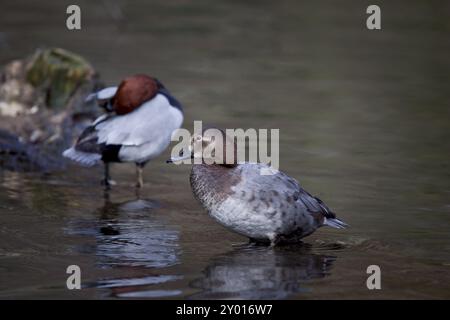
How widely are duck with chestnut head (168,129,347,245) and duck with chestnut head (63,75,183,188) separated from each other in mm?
1893

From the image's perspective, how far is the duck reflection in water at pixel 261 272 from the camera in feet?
18.7

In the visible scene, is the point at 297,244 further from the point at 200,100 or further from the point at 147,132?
the point at 200,100

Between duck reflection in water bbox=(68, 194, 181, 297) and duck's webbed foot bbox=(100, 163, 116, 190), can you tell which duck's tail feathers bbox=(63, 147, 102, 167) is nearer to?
duck's webbed foot bbox=(100, 163, 116, 190)

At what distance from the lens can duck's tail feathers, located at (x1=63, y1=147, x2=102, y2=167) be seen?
333 inches

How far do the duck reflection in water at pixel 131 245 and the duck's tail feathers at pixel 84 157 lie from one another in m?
0.43

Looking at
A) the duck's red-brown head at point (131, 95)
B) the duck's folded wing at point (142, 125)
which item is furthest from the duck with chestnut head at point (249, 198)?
the duck's red-brown head at point (131, 95)

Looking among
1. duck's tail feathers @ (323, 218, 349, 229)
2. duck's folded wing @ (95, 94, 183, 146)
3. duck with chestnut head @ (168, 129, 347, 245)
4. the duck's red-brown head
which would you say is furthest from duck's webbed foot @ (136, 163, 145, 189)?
duck's tail feathers @ (323, 218, 349, 229)

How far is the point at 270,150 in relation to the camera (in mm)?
9742

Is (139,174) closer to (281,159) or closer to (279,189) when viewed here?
(281,159)

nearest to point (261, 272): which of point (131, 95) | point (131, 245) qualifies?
point (131, 245)

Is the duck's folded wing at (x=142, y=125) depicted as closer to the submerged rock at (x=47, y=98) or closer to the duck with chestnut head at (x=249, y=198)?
the submerged rock at (x=47, y=98)

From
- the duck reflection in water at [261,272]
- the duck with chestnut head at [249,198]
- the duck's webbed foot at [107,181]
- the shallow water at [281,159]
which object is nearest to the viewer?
the duck reflection in water at [261,272]

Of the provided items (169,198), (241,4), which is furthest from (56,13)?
(169,198)
